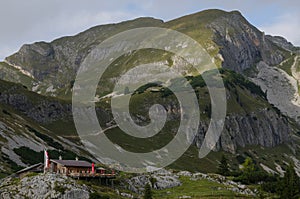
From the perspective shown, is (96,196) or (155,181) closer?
(96,196)

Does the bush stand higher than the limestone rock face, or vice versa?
A: the limestone rock face

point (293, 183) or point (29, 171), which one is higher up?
point (29, 171)

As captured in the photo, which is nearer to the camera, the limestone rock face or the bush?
the bush

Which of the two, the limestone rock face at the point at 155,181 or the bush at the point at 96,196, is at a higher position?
the limestone rock face at the point at 155,181

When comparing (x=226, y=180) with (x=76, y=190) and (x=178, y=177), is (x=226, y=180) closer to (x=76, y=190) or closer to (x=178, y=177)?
(x=178, y=177)

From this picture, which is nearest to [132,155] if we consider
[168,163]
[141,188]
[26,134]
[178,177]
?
[168,163]

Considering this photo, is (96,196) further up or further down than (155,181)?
further down

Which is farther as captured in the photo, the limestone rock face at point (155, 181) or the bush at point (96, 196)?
the limestone rock face at point (155, 181)

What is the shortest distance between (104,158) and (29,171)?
80188 mm

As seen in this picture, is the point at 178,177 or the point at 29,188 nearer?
the point at 29,188

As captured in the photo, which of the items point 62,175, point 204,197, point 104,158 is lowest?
point 204,197

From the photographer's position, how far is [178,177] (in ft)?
361

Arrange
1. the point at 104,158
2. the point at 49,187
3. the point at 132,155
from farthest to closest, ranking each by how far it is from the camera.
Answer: the point at 132,155 < the point at 104,158 < the point at 49,187

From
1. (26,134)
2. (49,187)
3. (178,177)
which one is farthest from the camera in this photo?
(26,134)
